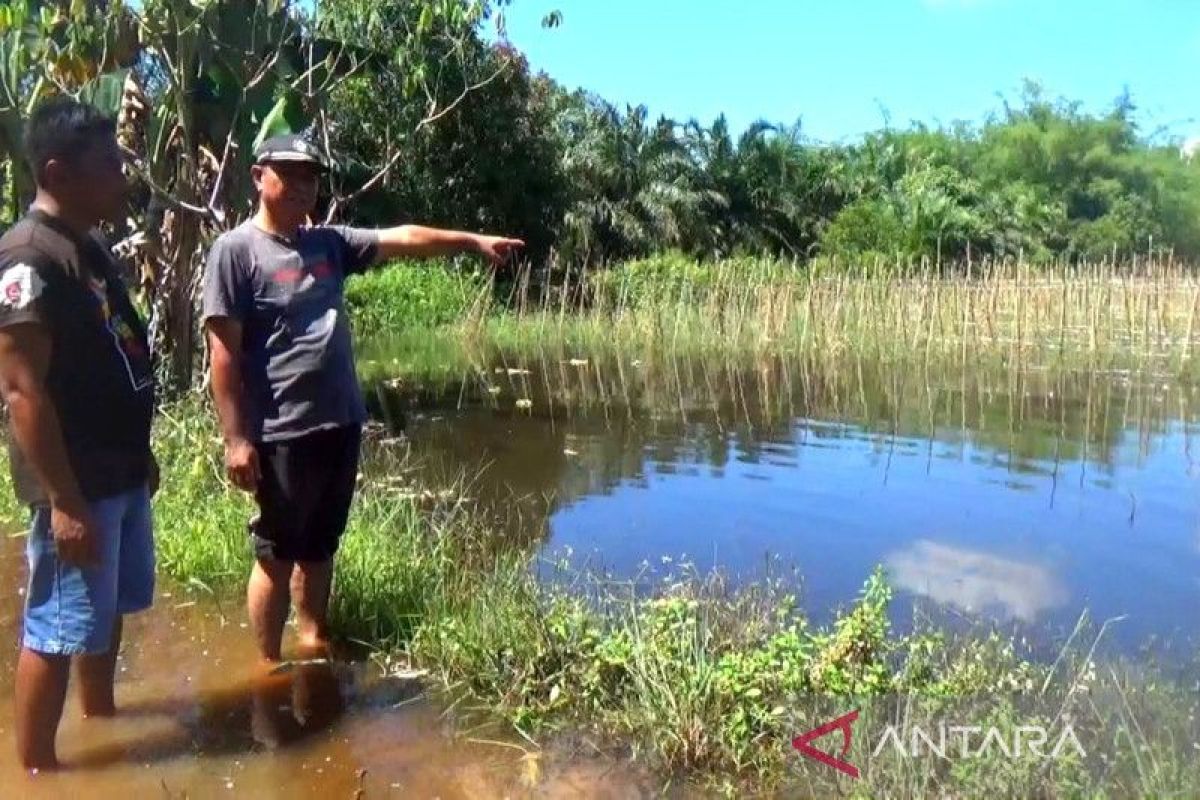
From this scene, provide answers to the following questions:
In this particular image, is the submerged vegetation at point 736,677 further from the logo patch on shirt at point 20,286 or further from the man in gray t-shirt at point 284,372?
the logo patch on shirt at point 20,286

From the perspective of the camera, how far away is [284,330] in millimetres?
3229

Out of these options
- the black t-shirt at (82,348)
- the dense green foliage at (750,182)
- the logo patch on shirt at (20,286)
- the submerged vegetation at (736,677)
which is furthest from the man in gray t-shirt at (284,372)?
the dense green foliage at (750,182)

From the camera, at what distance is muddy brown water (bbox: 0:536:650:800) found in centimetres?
282

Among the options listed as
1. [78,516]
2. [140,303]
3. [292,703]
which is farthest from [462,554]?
[140,303]

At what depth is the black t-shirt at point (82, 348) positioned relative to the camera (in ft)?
8.34

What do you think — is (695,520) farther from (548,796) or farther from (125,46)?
(125,46)

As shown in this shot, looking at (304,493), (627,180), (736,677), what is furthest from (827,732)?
(627,180)

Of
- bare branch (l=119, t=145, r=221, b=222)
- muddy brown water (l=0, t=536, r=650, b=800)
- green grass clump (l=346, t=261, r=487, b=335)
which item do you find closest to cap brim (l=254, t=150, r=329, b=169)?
muddy brown water (l=0, t=536, r=650, b=800)

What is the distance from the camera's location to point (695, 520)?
5.86 m

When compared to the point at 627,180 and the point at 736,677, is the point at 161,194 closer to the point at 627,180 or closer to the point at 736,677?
A: the point at 736,677

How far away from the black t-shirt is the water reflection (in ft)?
9.69

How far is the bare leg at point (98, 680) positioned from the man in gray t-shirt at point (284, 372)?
0.45 meters

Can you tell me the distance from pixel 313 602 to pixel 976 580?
2.66 m

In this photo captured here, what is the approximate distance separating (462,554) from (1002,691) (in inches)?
86.9
